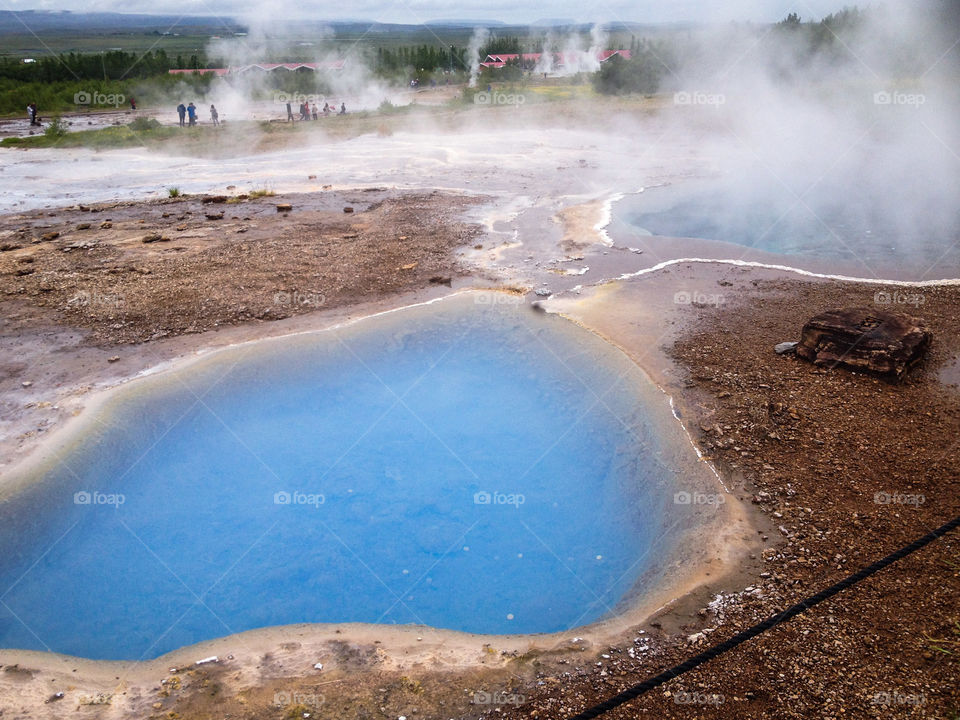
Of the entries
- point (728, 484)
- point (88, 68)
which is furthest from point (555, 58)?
point (728, 484)

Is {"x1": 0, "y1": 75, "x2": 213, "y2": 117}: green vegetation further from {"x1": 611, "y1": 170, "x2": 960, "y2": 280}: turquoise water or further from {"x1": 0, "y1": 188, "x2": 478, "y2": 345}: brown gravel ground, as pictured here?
{"x1": 611, "y1": 170, "x2": 960, "y2": 280}: turquoise water

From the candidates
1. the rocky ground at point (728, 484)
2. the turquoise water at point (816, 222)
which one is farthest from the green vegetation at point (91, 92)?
the turquoise water at point (816, 222)

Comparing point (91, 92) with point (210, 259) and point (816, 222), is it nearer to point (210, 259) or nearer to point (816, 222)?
point (210, 259)

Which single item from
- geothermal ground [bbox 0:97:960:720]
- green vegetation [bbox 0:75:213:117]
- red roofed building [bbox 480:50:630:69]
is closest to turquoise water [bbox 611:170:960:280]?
geothermal ground [bbox 0:97:960:720]

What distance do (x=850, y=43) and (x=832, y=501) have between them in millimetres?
30660

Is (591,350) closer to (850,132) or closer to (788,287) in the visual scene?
(788,287)

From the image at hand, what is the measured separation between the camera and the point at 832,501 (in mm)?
5426

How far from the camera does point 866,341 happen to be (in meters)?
7.25

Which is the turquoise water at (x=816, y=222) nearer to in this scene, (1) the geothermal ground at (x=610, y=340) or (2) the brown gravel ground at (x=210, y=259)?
(1) the geothermal ground at (x=610, y=340)

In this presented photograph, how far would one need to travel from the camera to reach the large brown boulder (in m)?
7.08

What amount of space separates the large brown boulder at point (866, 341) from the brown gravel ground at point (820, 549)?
16cm

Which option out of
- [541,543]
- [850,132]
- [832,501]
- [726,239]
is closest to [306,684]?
[541,543]

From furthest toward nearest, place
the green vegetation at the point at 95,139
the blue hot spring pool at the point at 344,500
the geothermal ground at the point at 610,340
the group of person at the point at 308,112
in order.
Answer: the group of person at the point at 308,112, the green vegetation at the point at 95,139, the blue hot spring pool at the point at 344,500, the geothermal ground at the point at 610,340

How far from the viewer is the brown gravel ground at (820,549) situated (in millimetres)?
3824
